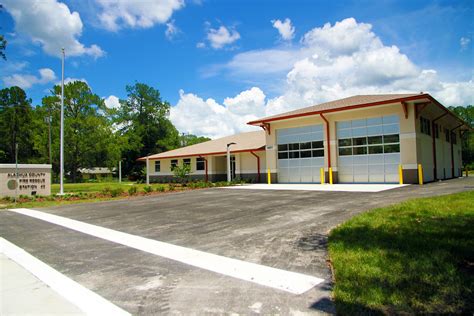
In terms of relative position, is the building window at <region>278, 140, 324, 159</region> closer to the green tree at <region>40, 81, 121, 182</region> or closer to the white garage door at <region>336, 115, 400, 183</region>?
the white garage door at <region>336, 115, 400, 183</region>

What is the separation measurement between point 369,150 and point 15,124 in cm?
6230

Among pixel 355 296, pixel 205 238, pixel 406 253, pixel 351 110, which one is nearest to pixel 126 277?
pixel 205 238

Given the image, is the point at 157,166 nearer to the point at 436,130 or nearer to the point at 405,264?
the point at 436,130

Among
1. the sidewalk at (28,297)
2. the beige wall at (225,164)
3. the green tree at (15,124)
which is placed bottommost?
the sidewalk at (28,297)

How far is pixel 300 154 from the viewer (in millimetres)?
25031

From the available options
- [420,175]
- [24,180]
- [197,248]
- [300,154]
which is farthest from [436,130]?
[24,180]

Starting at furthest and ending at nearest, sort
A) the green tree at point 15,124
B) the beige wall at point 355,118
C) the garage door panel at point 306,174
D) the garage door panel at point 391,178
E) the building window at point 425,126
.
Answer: the green tree at point 15,124, the garage door panel at point 306,174, the building window at point 425,126, the garage door panel at point 391,178, the beige wall at point 355,118

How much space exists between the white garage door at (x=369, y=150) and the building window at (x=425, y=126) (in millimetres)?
2313

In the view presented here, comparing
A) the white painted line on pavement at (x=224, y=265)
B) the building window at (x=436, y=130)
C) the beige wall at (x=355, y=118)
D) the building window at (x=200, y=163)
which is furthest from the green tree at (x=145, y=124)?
the white painted line on pavement at (x=224, y=265)

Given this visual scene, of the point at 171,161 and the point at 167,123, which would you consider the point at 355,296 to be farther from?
the point at 167,123

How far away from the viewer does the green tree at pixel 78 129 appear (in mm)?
49031

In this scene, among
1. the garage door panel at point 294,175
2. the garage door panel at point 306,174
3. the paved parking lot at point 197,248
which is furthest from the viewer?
the garage door panel at point 294,175

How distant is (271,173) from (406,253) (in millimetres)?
21835

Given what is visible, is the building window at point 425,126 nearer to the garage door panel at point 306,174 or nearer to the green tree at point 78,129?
the garage door panel at point 306,174
